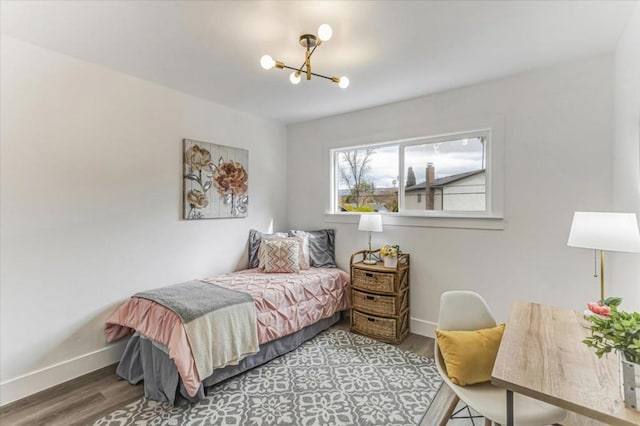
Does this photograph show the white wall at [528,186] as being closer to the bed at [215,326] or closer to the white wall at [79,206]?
the bed at [215,326]

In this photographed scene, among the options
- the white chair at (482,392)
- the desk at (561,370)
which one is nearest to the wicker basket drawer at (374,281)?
the white chair at (482,392)

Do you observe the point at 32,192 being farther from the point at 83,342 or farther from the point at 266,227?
the point at 266,227

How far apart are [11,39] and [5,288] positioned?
174cm

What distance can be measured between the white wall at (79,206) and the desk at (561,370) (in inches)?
114

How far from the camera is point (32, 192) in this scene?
88.9 inches

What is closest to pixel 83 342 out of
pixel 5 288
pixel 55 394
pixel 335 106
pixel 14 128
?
pixel 55 394

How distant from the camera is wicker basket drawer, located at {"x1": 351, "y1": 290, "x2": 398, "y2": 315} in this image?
9.95 feet

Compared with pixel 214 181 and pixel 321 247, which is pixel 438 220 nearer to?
pixel 321 247

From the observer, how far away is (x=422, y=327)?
10.7 feet

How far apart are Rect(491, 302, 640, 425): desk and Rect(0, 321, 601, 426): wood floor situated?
748 millimetres

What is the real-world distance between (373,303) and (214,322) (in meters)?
1.59

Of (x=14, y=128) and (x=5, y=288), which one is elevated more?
(x=14, y=128)

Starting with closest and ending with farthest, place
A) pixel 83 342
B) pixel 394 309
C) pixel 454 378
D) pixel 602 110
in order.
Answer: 1. pixel 454 378
2. pixel 602 110
3. pixel 83 342
4. pixel 394 309

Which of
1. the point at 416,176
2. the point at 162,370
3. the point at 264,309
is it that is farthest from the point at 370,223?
the point at 162,370
